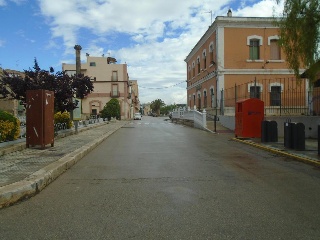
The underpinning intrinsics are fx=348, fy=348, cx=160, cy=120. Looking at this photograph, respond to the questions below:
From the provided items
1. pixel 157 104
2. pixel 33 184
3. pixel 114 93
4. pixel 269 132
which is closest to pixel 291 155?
pixel 269 132

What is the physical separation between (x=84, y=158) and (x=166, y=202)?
218 inches

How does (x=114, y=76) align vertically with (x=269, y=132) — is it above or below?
above

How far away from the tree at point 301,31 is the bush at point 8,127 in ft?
29.7

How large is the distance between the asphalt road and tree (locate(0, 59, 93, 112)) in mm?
6860

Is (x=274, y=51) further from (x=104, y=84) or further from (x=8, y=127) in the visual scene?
(x=104, y=84)

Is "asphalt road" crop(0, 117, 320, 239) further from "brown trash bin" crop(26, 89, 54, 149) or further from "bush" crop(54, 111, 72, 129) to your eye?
"bush" crop(54, 111, 72, 129)

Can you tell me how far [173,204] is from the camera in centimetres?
541

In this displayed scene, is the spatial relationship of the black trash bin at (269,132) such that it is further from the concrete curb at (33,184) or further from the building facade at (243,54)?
the building facade at (243,54)

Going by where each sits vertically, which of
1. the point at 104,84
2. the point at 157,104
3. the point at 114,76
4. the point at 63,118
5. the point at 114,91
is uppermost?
the point at 114,76

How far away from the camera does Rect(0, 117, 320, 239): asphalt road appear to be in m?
4.27

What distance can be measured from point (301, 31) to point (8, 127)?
951 cm

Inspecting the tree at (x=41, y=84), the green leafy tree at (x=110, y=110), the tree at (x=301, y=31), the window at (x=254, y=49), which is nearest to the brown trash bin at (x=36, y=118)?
the tree at (x=41, y=84)

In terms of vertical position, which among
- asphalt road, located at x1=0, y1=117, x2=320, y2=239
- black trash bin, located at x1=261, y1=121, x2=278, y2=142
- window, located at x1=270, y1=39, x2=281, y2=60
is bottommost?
asphalt road, located at x1=0, y1=117, x2=320, y2=239

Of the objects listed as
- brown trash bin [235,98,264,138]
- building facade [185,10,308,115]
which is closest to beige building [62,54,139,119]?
building facade [185,10,308,115]
